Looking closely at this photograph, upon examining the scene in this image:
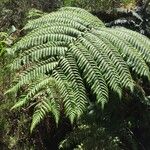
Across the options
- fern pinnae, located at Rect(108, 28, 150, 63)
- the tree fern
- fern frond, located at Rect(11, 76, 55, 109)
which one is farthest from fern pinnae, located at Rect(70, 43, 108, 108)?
fern pinnae, located at Rect(108, 28, 150, 63)

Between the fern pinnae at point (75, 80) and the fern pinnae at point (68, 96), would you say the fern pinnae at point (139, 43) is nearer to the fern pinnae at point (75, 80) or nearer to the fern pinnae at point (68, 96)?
the fern pinnae at point (75, 80)

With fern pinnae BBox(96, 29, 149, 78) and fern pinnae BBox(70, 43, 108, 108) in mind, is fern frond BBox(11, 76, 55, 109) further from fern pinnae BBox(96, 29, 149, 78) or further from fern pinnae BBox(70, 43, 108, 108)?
fern pinnae BBox(96, 29, 149, 78)

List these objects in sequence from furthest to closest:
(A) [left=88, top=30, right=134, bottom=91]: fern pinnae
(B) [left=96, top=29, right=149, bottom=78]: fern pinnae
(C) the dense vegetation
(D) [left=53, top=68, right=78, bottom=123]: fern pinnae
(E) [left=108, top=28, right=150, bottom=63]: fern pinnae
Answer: (E) [left=108, top=28, right=150, bottom=63]: fern pinnae < (B) [left=96, top=29, right=149, bottom=78]: fern pinnae < (A) [left=88, top=30, right=134, bottom=91]: fern pinnae < (C) the dense vegetation < (D) [left=53, top=68, right=78, bottom=123]: fern pinnae

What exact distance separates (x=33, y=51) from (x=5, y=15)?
2173 millimetres

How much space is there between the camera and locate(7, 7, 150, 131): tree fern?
12.3 ft

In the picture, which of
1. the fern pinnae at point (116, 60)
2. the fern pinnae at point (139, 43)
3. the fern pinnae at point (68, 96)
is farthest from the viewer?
the fern pinnae at point (139, 43)

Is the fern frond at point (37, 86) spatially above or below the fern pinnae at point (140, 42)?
below

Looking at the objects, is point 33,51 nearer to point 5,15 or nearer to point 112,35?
point 112,35

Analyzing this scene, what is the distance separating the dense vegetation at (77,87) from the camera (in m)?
3.79

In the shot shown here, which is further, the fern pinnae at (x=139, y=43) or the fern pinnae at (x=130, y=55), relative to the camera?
the fern pinnae at (x=139, y=43)

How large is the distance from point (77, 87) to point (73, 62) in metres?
0.25

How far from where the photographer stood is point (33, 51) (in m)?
4.02

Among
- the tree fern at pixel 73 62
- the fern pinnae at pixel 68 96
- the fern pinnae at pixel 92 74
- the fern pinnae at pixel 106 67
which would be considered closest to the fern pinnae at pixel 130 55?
the tree fern at pixel 73 62

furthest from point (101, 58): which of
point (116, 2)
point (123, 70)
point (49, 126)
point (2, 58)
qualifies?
point (116, 2)
